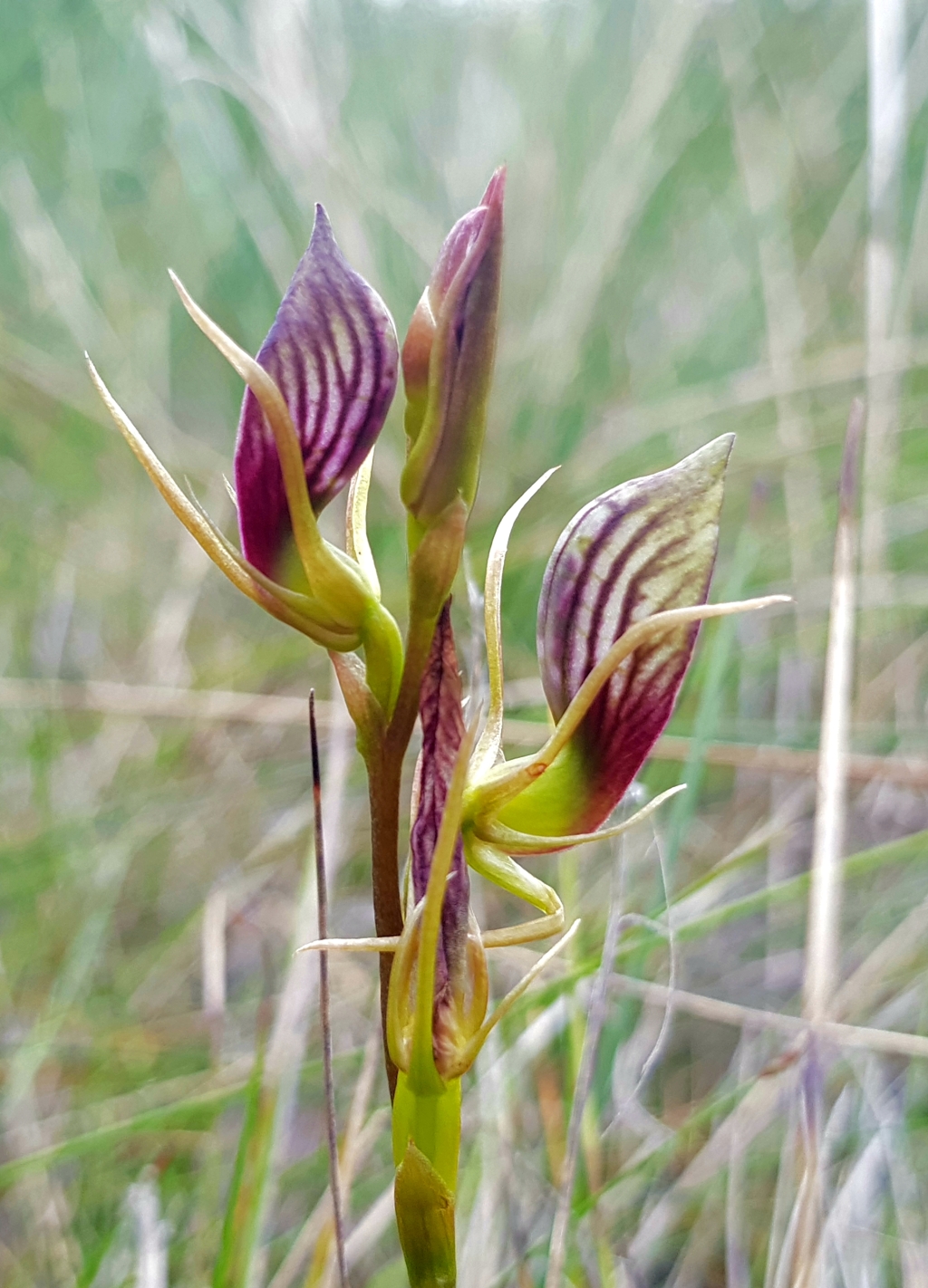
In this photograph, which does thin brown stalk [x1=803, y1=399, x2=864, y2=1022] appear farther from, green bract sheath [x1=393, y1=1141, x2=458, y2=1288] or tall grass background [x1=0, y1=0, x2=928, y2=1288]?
green bract sheath [x1=393, y1=1141, x2=458, y2=1288]

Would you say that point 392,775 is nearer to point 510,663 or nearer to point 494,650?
point 494,650

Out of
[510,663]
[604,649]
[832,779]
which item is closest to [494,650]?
[604,649]

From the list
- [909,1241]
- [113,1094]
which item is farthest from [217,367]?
[909,1241]

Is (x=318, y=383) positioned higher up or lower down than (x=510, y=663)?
higher up

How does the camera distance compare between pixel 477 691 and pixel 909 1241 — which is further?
pixel 909 1241

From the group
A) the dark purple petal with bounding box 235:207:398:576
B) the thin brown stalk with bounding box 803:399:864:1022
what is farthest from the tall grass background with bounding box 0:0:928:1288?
the dark purple petal with bounding box 235:207:398:576

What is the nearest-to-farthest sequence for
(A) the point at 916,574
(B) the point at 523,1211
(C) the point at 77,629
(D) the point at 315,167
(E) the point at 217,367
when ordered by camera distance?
(B) the point at 523,1211 < (A) the point at 916,574 < (D) the point at 315,167 < (C) the point at 77,629 < (E) the point at 217,367

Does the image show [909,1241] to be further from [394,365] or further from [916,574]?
[916,574]

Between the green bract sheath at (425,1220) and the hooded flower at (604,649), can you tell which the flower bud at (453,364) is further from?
the green bract sheath at (425,1220)
